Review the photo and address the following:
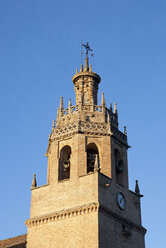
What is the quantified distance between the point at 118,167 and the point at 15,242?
953cm

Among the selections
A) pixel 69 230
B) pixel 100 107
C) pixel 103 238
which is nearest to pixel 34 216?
pixel 69 230

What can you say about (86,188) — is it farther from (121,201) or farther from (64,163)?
(64,163)

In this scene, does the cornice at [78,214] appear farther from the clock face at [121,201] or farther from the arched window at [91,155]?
the arched window at [91,155]

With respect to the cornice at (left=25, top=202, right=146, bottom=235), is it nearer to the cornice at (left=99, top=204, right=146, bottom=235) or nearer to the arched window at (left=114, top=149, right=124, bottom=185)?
the cornice at (left=99, top=204, right=146, bottom=235)

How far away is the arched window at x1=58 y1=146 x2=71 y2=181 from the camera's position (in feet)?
108

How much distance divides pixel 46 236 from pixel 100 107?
10.3m

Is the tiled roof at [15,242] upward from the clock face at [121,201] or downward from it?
downward

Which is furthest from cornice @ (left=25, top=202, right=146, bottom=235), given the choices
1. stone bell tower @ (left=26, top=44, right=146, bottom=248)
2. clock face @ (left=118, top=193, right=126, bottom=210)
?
clock face @ (left=118, top=193, right=126, bottom=210)

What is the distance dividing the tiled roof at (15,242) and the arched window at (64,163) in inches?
217

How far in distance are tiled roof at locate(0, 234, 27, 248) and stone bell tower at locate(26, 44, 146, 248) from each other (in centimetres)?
165

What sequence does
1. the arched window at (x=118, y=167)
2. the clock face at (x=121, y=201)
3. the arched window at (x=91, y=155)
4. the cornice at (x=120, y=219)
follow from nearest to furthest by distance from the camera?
1. the cornice at (x=120, y=219)
2. the clock face at (x=121, y=201)
3. the arched window at (x=91, y=155)
4. the arched window at (x=118, y=167)

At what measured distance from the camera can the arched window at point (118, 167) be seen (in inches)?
1321

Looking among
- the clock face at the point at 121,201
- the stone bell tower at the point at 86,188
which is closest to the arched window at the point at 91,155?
the stone bell tower at the point at 86,188

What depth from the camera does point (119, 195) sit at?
105 feet
